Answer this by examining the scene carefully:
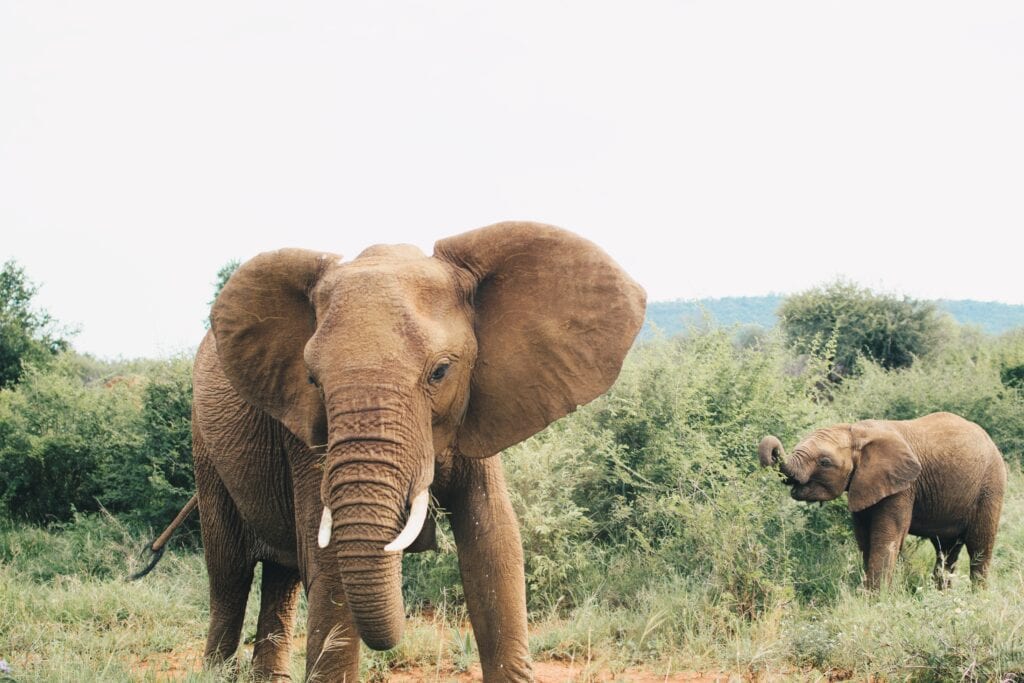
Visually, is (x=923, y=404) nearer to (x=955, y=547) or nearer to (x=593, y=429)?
(x=955, y=547)

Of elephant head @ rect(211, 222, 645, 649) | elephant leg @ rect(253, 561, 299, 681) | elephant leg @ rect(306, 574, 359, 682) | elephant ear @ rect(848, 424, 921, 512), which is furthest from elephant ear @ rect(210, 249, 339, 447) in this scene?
elephant ear @ rect(848, 424, 921, 512)

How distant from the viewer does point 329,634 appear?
3793 millimetres

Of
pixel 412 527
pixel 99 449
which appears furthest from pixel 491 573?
pixel 99 449

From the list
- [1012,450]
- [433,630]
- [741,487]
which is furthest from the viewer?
[1012,450]

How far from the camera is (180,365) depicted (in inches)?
455

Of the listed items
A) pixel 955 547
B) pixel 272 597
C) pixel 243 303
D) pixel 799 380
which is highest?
pixel 243 303

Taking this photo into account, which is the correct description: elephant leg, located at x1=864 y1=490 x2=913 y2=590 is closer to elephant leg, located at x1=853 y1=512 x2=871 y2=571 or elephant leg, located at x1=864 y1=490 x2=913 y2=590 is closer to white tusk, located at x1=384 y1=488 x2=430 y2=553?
elephant leg, located at x1=853 y1=512 x2=871 y2=571

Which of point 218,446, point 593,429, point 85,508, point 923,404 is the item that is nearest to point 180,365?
point 85,508

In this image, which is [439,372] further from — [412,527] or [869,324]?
[869,324]

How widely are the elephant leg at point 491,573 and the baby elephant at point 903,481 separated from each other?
4401 mm

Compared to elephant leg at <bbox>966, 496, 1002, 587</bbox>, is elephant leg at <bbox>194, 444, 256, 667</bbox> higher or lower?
higher

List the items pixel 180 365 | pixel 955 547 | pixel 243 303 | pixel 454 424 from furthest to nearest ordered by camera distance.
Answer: pixel 180 365
pixel 955 547
pixel 243 303
pixel 454 424

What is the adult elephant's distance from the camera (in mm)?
3191

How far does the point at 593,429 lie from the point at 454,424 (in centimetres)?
582
